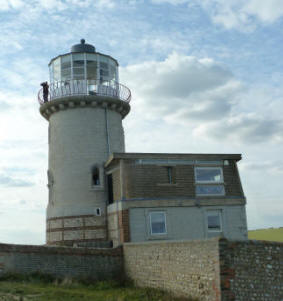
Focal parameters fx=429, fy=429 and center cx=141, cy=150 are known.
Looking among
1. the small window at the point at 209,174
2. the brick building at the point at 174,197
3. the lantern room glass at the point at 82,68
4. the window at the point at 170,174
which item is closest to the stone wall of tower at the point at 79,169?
the brick building at the point at 174,197

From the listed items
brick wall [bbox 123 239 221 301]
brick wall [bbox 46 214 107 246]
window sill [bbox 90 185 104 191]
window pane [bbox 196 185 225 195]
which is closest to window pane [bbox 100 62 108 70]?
window sill [bbox 90 185 104 191]

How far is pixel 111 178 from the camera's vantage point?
2612 centimetres

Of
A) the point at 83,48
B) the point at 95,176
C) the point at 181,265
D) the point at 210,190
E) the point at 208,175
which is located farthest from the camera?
the point at 83,48

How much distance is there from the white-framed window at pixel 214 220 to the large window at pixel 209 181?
1.09 metres

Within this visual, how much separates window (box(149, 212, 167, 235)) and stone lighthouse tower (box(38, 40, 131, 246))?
3.41 m

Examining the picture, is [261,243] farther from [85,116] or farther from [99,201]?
[85,116]

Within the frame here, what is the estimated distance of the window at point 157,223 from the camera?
75.8 ft

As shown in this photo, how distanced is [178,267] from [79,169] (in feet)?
38.5

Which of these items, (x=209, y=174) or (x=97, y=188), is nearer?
(x=209, y=174)

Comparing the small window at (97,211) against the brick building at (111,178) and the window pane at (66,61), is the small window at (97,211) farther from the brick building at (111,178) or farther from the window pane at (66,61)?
the window pane at (66,61)

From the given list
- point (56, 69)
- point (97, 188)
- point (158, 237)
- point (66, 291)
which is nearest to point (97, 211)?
point (97, 188)

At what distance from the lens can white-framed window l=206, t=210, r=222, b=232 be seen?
80.0ft

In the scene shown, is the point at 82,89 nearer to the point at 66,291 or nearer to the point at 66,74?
the point at 66,74

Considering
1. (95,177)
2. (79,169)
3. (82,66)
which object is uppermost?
(82,66)
